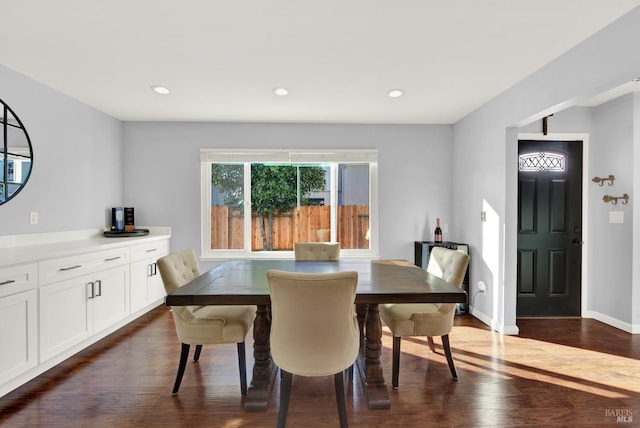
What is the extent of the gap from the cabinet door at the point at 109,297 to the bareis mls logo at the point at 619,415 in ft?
12.6

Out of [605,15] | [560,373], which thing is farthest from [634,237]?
[605,15]

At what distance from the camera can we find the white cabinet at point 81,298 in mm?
2363

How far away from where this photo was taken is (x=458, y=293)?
5.77 feet

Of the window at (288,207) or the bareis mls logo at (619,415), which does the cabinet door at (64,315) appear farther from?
the bareis mls logo at (619,415)

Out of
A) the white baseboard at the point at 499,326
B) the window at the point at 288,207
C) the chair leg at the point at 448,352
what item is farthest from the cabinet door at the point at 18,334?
the white baseboard at the point at 499,326

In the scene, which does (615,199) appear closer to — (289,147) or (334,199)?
(334,199)

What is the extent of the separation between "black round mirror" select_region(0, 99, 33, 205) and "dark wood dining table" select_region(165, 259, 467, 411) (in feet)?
6.23

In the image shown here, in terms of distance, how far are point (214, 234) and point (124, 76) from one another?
2.11m

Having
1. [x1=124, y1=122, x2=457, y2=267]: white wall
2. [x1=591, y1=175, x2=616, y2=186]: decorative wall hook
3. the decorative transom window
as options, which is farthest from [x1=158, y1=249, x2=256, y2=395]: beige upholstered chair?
[x1=591, y1=175, x2=616, y2=186]: decorative wall hook

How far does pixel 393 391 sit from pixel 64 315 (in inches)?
101

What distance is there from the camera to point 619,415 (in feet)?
6.27

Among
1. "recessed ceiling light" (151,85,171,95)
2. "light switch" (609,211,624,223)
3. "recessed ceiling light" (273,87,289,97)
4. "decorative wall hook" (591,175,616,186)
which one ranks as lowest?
"light switch" (609,211,624,223)

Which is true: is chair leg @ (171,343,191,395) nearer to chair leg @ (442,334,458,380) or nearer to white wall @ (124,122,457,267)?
chair leg @ (442,334,458,380)

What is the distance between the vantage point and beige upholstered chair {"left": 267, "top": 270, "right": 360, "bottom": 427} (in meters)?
1.52
